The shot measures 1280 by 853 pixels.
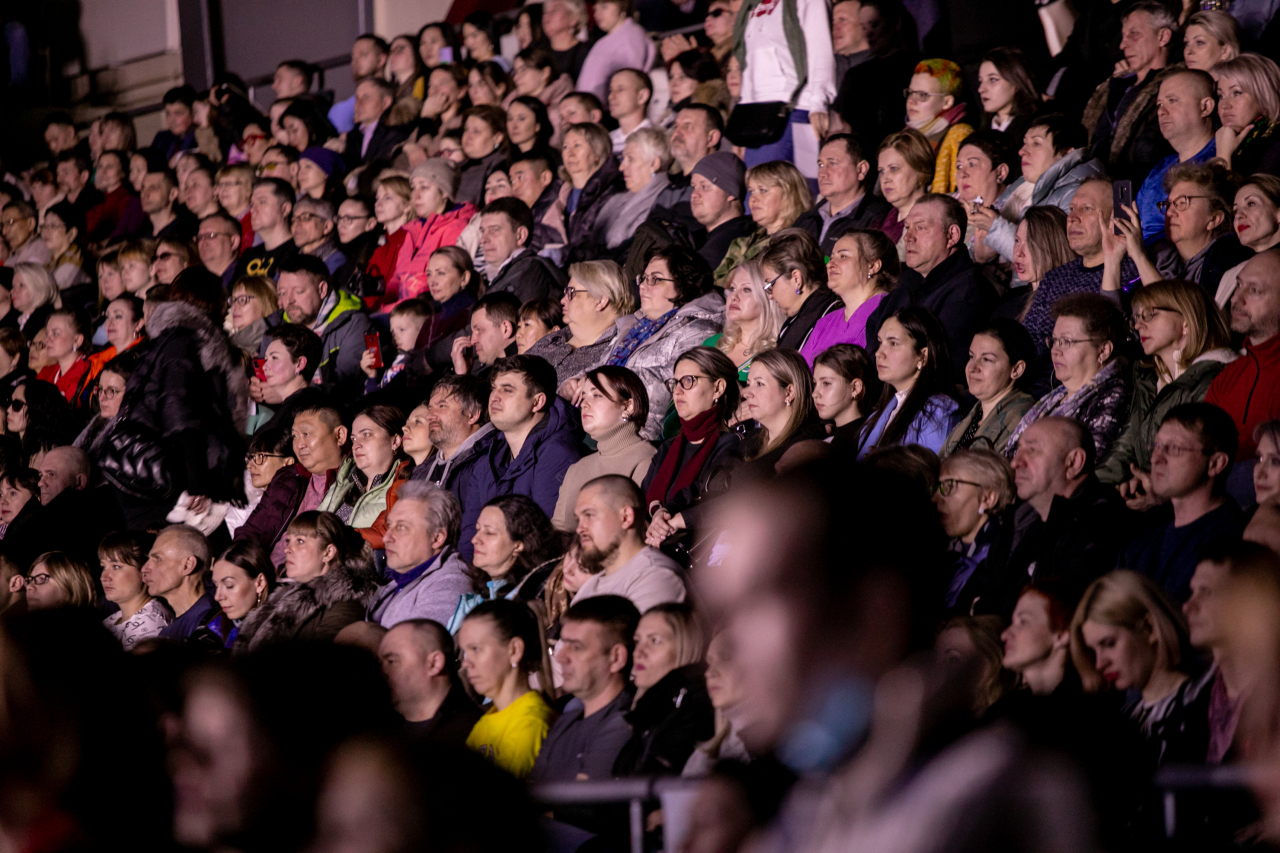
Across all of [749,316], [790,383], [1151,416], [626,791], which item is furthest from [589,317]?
[626,791]

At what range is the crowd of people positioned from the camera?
1.74m

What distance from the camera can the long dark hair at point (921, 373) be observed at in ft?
15.8

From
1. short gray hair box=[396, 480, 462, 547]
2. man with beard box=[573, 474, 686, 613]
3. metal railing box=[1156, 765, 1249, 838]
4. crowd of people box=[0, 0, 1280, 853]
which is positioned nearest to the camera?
crowd of people box=[0, 0, 1280, 853]

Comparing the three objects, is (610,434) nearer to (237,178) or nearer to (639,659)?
(639,659)

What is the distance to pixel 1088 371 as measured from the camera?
179 inches

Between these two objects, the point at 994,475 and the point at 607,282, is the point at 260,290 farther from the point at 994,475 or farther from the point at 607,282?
the point at 994,475

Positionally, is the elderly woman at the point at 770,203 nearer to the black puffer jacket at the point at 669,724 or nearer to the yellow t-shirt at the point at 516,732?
the yellow t-shirt at the point at 516,732

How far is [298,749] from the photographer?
2576 mm

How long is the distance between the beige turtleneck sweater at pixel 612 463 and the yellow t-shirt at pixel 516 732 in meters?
1.25

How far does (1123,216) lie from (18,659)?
3868mm

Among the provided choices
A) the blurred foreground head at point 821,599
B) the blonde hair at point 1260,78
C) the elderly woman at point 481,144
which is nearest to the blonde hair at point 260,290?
the elderly woman at point 481,144

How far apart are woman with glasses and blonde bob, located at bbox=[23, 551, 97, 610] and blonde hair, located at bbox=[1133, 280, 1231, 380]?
4.24 meters

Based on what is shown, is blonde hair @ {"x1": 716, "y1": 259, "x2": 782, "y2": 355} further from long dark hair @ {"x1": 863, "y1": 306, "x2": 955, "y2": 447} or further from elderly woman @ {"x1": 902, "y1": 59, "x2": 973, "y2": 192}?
elderly woman @ {"x1": 902, "y1": 59, "x2": 973, "y2": 192}

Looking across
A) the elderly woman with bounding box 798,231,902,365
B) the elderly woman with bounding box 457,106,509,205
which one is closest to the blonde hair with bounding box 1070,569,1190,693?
the elderly woman with bounding box 798,231,902,365
